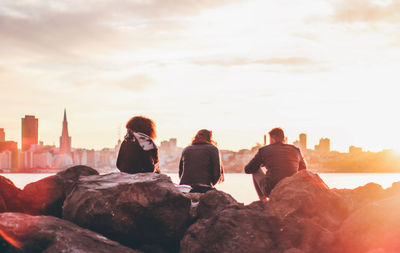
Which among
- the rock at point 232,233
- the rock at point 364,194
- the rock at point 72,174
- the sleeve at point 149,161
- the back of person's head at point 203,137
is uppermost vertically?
the back of person's head at point 203,137

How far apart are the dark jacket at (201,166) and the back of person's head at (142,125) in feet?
5.13

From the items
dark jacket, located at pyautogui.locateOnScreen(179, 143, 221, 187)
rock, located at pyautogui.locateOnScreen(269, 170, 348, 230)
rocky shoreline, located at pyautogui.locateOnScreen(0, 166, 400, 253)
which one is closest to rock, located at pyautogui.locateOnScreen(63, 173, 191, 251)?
rocky shoreline, located at pyautogui.locateOnScreen(0, 166, 400, 253)

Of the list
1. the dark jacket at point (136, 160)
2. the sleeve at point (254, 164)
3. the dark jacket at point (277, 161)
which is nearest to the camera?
the dark jacket at point (136, 160)

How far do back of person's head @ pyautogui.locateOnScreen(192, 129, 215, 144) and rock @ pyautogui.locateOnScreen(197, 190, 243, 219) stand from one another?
133 inches

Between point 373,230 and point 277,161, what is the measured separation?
11.9 feet

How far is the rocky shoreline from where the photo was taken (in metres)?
6.04

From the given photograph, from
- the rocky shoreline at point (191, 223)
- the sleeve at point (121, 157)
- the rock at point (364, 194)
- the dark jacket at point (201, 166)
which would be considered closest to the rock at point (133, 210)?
the rocky shoreline at point (191, 223)

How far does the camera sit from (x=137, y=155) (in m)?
8.51

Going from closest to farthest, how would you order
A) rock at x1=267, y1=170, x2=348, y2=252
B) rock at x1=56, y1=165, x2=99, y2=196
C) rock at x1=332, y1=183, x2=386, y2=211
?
1. rock at x1=267, y1=170, x2=348, y2=252
2. rock at x1=56, y1=165, x2=99, y2=196
3. rock at x1=332, y1=183, x2=386, y2=211

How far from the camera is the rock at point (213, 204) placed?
6.95 m

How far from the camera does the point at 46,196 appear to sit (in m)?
7.65

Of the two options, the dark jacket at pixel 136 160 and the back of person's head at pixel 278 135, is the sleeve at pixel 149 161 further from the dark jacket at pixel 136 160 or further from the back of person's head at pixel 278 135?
the back of person's head at pixel 278 135

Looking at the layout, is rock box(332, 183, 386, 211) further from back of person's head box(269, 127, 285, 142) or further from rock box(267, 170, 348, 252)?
back of person's head box(269, 127, 285, 142)

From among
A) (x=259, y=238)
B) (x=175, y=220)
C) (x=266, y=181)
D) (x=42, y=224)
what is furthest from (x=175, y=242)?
(x=266, y=181)
